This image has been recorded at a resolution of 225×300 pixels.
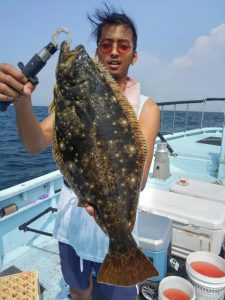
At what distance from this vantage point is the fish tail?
205 cm

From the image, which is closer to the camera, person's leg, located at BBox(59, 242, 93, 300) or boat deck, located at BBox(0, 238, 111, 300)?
person's leg, located at BBox(59, 242, 93, 300)

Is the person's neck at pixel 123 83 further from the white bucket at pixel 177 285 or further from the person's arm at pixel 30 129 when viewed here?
the white bucket at pixel 177 285

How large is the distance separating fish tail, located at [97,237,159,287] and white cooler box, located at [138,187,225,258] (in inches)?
92.0

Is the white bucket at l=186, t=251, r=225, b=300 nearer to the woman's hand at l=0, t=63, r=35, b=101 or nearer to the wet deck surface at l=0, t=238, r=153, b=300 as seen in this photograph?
the wet deck surface at l=0, t=238, r=153, b=300

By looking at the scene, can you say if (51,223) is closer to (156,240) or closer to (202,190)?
(156,240)

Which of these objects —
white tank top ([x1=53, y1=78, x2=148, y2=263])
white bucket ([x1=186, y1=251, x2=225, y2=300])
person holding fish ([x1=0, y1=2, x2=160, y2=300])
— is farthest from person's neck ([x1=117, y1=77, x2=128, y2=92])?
white bucket ([x1=186, y1=251, x2=225, y2=300])

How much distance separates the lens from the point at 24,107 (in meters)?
2.08

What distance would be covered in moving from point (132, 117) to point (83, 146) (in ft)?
1.27

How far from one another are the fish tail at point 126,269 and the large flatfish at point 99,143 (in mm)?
10

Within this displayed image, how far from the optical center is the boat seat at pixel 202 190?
5.05m

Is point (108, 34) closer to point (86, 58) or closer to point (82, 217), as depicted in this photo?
point (86, 58)

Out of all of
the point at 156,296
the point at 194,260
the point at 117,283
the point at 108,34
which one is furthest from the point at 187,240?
the point at 108,34

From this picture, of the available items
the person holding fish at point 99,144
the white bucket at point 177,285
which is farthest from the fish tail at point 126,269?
the white bucket at point 177,285

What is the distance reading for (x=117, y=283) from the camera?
205 cm
